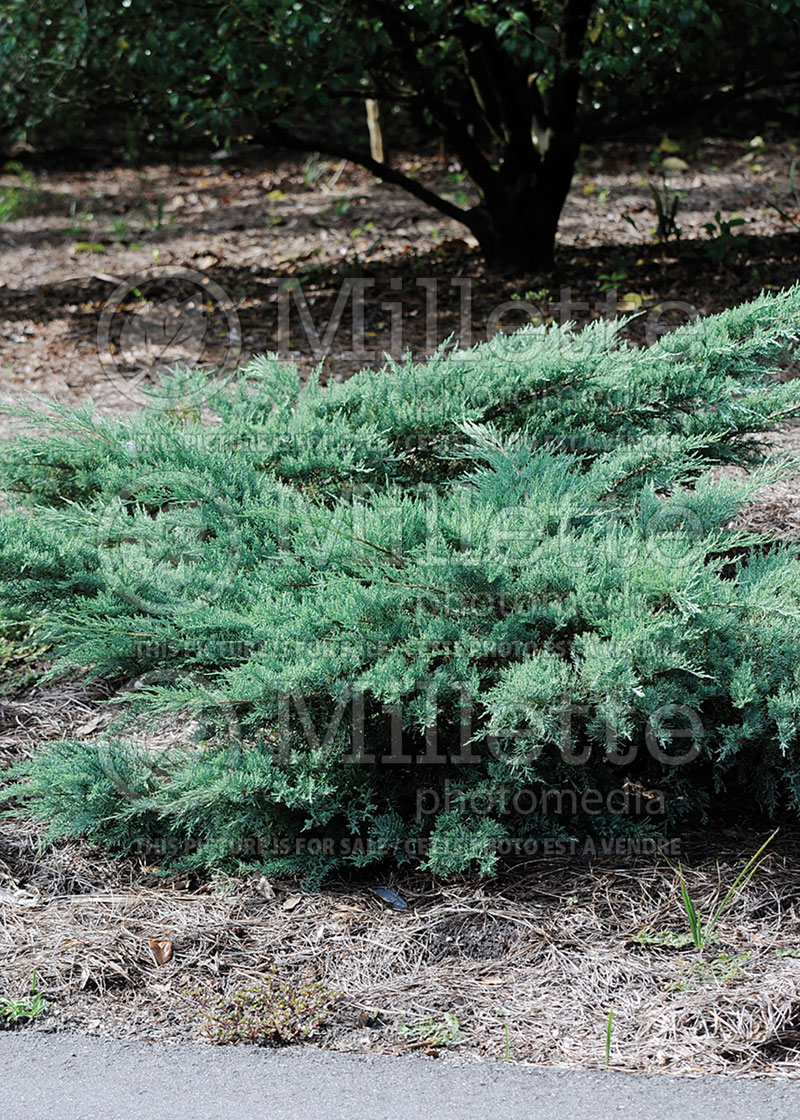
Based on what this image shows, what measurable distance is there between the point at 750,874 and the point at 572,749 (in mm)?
486

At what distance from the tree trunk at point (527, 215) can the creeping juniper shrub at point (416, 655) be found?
12.6 feet

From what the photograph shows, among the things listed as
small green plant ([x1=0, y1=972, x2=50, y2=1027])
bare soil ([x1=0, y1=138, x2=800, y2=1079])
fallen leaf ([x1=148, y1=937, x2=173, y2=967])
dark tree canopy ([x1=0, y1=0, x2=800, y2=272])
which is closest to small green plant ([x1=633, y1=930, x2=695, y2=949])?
bare soil ([x1=0, y1=138, x2=800, y2=1079])

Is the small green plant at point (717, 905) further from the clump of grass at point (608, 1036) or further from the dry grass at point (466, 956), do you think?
the clump of grass at point (608, 1036)

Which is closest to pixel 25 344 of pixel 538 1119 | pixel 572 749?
pixel 572 749

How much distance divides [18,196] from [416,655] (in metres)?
8.53

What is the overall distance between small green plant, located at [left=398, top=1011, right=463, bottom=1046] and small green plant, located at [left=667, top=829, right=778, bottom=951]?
0.54 m

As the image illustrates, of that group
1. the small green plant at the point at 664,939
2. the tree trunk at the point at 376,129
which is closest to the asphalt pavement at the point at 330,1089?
the small green plant at the point at 664,939

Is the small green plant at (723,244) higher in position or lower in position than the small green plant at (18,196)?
lower

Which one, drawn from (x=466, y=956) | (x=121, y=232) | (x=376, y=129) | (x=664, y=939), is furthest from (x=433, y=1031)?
(x=376, y=129)

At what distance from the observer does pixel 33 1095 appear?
6.64ft

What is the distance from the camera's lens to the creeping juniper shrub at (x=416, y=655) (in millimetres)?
2455

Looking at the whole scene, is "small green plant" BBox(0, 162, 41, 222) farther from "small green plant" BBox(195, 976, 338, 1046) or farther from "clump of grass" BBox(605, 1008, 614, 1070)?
"clump of grass" BBox(605, 1008, 614, 1070)

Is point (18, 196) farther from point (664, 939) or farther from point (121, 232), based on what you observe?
point (664, 939)

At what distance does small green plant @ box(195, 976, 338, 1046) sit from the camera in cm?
216
